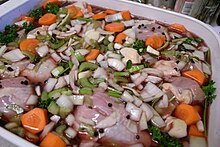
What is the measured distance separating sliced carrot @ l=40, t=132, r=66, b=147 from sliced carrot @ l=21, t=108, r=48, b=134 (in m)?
0.06

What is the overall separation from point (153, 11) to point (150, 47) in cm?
34

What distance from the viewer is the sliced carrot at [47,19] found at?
1.59m

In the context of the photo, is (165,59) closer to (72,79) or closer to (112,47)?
(112,47)

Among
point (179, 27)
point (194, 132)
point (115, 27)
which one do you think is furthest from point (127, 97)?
point (179, 27)

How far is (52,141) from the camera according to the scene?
3.32ft

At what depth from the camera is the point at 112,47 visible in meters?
1.43

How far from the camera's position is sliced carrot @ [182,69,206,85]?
1.28 metres

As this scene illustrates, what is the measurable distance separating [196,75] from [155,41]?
0.28 meters

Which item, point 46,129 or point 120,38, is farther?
point 120,38

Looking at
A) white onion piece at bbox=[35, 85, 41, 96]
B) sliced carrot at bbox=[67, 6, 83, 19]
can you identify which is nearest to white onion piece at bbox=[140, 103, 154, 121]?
white onion piece at bbox=[35, 85, 41, 96]

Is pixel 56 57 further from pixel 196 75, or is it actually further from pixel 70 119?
pixel 196 75

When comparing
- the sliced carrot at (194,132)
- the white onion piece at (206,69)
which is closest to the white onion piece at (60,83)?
the sliced carrot at (194,132)

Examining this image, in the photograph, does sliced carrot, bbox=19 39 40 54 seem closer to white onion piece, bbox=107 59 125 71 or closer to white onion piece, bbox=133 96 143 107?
white onion piece, bbox=107 59 125 71

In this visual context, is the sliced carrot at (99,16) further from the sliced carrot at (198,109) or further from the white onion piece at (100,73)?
the sliced carrot at (198,109)
